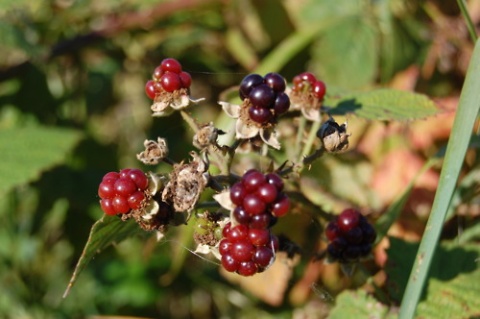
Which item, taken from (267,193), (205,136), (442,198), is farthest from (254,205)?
(442,198)

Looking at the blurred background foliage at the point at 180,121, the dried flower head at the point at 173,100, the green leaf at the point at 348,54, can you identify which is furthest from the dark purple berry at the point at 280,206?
the green leaf at the point at 348,54

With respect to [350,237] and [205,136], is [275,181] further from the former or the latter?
[350,237]

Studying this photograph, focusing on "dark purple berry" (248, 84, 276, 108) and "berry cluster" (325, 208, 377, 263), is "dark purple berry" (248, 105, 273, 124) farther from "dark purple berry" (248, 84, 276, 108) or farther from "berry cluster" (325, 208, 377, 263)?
"berry cluster" (325, 208, 377, 263)

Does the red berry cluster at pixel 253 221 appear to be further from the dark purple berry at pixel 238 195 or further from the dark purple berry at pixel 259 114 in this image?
the dark purple berry at pixel 259 114

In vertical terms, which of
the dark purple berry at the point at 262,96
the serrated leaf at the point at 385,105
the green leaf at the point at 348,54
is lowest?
the green leaf at the point at 348,54

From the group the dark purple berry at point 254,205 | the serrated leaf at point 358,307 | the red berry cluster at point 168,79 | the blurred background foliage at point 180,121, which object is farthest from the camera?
the blurred background foliage at point 180,121

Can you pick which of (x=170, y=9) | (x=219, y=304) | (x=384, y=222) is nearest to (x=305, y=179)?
(x=384, y=222)

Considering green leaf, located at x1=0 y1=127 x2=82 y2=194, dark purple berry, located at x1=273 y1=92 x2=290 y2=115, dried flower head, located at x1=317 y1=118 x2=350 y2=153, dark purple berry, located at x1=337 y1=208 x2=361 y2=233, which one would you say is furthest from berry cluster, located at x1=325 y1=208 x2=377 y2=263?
green leaf, located at x1=0 y1=127 x2=82 y2=194

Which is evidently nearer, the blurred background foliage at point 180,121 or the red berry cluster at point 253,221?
the red berry cluster at point 253,221
